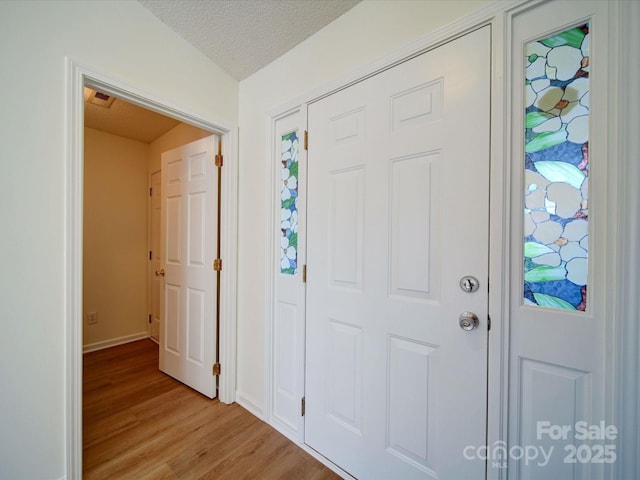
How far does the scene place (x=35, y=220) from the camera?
1.17 m

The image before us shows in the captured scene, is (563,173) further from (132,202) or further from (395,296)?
(132,202)

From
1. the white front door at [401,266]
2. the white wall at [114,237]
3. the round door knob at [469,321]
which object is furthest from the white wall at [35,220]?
the white wall at [114,237]

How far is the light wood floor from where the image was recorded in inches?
54.3

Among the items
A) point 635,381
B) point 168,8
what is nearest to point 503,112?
point 635,381

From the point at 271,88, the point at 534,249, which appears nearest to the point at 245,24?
the point at 271,88

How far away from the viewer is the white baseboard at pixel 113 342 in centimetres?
288

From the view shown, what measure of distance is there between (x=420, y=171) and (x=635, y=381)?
0.94 metres

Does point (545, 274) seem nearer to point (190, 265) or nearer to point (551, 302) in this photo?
point (551, 302)

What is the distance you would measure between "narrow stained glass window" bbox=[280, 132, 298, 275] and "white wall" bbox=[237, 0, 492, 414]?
0.13m

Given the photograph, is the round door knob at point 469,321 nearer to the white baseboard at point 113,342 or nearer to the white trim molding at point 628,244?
the white trim molding at point 628,244

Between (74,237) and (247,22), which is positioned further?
(247,22)

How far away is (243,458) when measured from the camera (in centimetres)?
146

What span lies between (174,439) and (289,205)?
165 centimetres

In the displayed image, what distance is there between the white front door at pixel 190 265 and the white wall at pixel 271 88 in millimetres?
250
